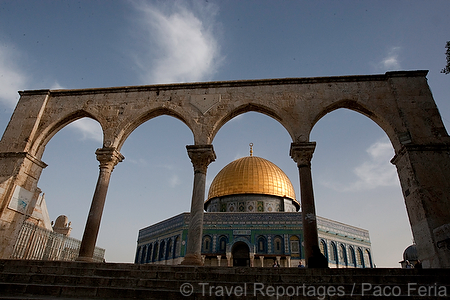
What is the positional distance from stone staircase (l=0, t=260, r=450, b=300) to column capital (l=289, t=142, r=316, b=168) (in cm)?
387

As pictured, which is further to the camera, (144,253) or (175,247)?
(144,253)

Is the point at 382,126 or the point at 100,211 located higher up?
the point at 382,126

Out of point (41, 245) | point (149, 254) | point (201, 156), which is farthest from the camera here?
point (149, 254)

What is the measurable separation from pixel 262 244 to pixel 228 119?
626 inches

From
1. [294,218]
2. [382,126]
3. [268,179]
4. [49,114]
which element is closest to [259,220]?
[294,218]

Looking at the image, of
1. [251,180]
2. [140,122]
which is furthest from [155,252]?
[140,122]

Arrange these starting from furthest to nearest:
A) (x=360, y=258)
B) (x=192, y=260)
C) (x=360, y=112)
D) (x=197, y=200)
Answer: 1. (x=360, y=258)
2. (x=360, y=112)
3. (x=197, y=200)
4. (x=192, y=260)

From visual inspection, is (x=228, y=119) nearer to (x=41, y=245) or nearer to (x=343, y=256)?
(x=41, y=245)

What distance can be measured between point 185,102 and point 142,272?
6.44 metres

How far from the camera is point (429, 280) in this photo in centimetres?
528

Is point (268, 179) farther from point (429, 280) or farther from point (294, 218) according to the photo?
point (429, 280)

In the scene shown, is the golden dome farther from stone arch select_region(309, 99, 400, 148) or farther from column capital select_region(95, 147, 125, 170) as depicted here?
column capital select_region(95, 147, 125, 170)

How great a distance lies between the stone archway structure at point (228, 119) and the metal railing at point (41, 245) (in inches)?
69.8

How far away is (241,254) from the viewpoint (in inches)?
924
